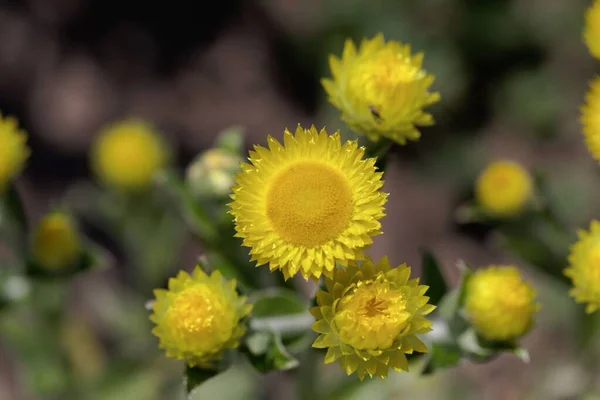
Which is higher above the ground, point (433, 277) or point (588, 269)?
point (433, 277)

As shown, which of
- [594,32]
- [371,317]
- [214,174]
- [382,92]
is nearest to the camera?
[371,317]

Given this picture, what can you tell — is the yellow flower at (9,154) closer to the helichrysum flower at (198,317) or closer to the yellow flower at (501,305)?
the helichrysum flower at (198,317)

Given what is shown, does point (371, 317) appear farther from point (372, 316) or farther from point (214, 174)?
point (214, 174)

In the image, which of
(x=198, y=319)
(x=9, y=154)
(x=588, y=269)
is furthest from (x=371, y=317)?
(x=9, y=154)

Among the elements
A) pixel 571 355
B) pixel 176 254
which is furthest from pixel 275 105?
pixel 571 355

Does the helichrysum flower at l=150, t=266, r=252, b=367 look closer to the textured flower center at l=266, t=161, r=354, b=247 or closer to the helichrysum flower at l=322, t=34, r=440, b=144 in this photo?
the textured flower center at l=266, t=161, r=354, b=247

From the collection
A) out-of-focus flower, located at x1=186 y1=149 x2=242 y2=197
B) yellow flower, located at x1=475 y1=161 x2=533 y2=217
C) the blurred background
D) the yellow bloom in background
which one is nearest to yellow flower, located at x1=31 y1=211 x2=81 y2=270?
out-of-focus flower, located at x1=186 y1=149 x2=242 y2=197

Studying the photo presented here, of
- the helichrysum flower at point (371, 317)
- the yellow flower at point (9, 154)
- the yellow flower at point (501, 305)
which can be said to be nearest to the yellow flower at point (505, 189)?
the yellow flower at point (501, 305)

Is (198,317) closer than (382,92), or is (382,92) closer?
(198,317)
